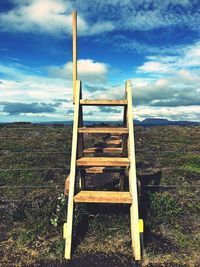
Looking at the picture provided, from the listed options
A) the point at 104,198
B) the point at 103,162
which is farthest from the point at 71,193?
the point at 103,162

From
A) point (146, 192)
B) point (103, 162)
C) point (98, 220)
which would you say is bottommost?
point (98, 220)

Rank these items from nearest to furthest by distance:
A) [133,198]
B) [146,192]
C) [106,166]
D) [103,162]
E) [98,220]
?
[133,198]
[103,162]
[106,166]
[98,220]
[146,192]

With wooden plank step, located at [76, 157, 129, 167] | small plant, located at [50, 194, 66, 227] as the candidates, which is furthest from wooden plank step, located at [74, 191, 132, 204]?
small plant, located at [50, 194, 66, 227]

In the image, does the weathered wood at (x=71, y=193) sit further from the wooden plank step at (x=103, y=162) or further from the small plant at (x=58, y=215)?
the small plant at (x=58, y=215)

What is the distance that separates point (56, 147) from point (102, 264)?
37.4 feet

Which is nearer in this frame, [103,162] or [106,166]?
[103,162]

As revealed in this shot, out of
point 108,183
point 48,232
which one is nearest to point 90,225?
point 48,232

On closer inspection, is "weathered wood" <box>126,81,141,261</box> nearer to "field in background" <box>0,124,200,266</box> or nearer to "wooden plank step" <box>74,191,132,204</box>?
"wooden plank step" <box>74,191,132,204</box>

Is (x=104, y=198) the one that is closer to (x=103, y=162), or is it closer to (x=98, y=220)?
(x=103, y=162)

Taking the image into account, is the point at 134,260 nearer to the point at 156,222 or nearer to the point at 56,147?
the point at 156,222

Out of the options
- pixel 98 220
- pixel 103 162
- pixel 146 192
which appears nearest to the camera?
pixel 103 162

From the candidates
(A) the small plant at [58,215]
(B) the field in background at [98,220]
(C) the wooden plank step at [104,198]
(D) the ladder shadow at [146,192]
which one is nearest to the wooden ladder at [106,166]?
(C) the wooden plank step at [104,198]

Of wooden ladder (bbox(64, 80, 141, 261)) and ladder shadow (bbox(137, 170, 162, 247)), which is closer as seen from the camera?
wooden ladder (bbox(64, 80, 141, 261))

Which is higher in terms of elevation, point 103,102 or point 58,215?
point 103,102
